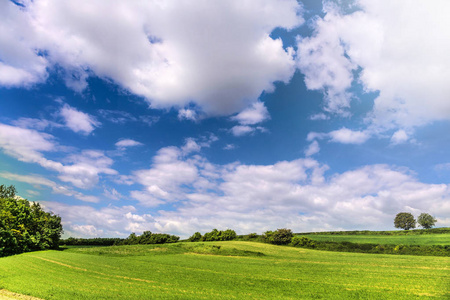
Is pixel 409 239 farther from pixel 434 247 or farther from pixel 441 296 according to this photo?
pixel 441 296

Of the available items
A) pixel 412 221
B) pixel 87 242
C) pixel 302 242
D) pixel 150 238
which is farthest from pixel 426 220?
pixel 87 242

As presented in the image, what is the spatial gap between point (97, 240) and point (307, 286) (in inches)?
4986

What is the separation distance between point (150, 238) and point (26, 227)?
45279mm

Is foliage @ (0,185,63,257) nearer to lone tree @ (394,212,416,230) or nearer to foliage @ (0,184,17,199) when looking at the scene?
foliage @ (0,184,17,199)

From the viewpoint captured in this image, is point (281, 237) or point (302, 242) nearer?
point (302, 242)

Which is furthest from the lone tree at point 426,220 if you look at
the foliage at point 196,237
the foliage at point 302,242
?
the foliage at point 196,237

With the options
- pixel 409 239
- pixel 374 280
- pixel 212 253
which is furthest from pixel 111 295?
pixel 409 239

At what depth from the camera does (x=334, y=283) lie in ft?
107

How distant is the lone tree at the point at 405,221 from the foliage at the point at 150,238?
130m

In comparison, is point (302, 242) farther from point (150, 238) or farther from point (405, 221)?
point (405, 221)

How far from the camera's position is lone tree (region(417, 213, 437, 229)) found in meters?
138

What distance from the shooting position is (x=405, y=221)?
14175 cm

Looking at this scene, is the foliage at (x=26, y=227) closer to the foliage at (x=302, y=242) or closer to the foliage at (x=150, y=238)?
the foliage at (x=150, y=238)

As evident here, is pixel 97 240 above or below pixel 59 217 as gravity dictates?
below
